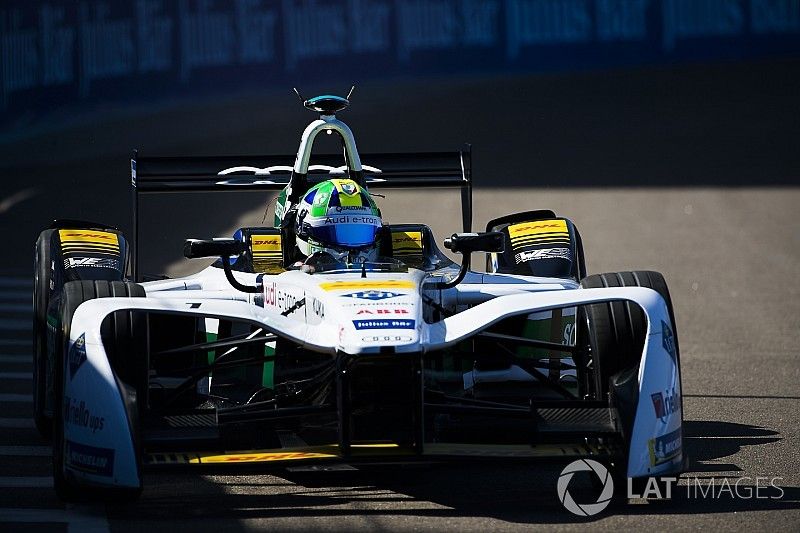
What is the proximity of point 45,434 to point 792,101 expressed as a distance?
69.3ft

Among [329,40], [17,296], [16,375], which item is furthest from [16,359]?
[329,40]

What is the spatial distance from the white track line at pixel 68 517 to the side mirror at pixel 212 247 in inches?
62.7

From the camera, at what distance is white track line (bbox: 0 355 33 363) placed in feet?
38.6

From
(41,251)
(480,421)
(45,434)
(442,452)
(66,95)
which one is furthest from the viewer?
(66,95)

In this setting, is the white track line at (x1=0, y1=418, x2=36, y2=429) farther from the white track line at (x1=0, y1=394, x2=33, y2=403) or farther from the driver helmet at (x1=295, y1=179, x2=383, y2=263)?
the driver helmet at (x1=295, y1=179, x2=383, y2=263)

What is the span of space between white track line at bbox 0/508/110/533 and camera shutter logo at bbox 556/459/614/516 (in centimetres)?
210

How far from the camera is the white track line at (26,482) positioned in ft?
26.0

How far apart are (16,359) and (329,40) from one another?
53.9 ft

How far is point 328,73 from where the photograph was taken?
2744 centimetres

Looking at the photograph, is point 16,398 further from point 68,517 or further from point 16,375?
point 68,517

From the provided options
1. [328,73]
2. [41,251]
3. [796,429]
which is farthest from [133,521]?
[328,73]

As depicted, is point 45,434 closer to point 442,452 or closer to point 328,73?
point 442,452

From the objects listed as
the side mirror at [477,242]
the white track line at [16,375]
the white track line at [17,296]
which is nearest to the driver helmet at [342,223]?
the side mirror at [477,242]

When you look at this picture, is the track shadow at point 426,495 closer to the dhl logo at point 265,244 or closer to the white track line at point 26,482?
the white track line at point 26,482
